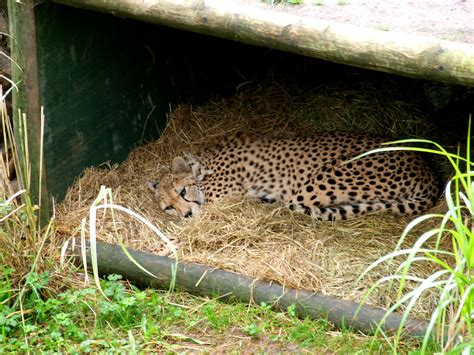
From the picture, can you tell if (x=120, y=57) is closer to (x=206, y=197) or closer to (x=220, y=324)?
(x=206, y=197)

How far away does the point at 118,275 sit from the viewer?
221 inches

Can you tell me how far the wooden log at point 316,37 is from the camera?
451cm

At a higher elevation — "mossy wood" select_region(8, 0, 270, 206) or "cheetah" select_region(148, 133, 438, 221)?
"mossy wood" select_region(8, 0, 270, 206)

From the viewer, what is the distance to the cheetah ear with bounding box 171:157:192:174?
664cm

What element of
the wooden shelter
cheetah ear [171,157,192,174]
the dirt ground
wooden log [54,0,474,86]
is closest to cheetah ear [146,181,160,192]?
cheetah ear [171,157,192,174]

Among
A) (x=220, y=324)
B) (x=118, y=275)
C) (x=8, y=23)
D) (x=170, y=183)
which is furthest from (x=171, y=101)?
(x=220, y=324)

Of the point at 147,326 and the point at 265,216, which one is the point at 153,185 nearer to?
the point at 265,216

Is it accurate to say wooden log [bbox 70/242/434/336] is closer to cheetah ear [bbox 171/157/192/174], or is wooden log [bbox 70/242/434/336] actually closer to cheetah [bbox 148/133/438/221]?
cheetah [bbox 148/133/438/221]

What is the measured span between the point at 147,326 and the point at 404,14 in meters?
2.38

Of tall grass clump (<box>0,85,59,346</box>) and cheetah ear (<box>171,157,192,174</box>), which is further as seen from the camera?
cheetah ear (<box>171,157,192,174</box>)

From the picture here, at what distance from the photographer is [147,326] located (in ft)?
17.1

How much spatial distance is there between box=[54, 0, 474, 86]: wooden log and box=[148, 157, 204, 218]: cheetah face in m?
1.57

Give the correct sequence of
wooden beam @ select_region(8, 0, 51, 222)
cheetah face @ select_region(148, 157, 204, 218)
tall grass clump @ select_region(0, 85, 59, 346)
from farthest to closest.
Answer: cheetah face @ select_region(148, 157, 204, 218), wooden beam @ select_region(8, 0, 51, 222), tall grass clump @ select_region(0, 85, 59, 346)

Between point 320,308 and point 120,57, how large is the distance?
2.67 m
